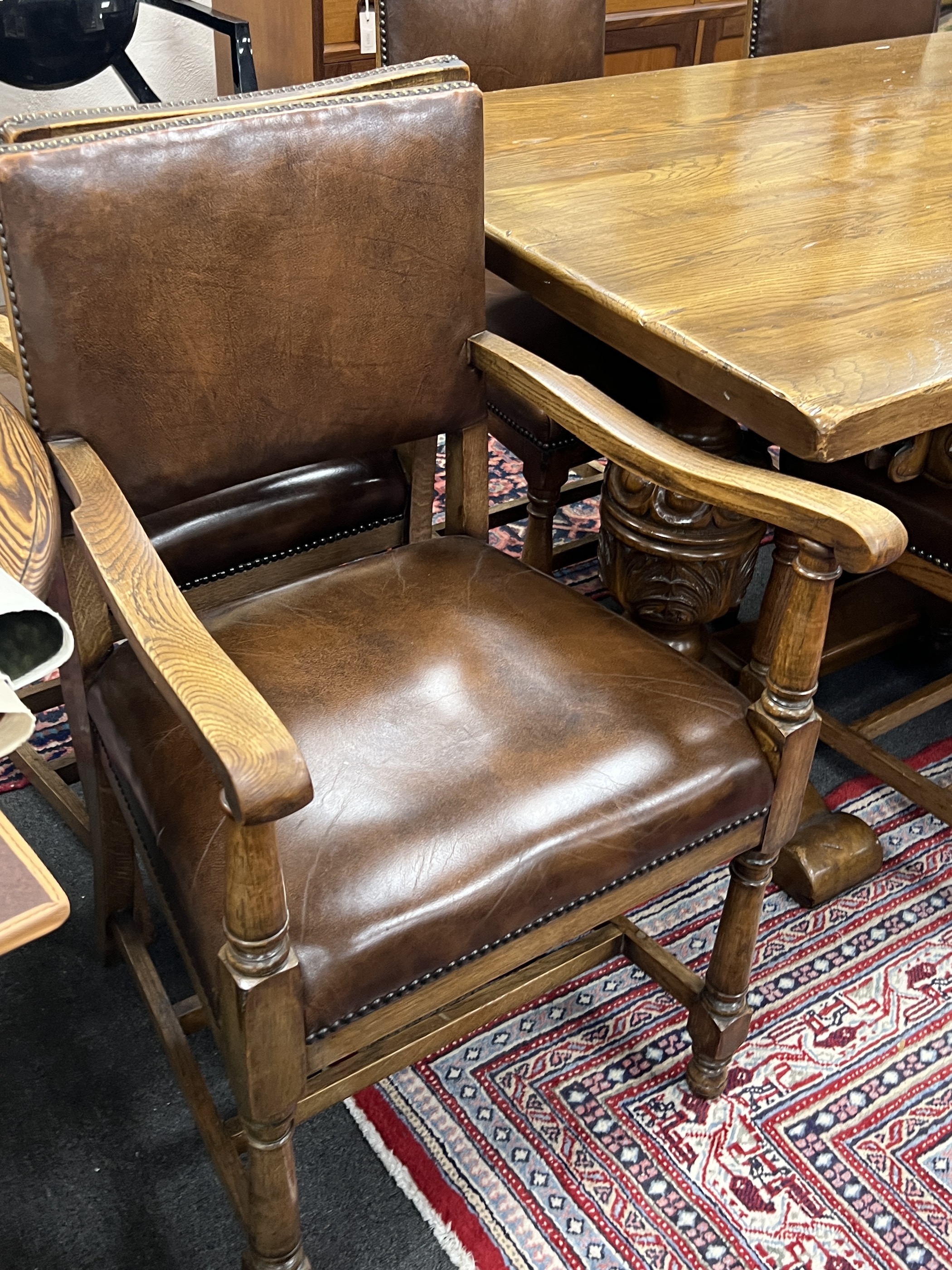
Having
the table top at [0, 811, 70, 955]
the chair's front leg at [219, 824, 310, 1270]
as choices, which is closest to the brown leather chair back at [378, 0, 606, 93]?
the chair's front leg at [219, 824, 310, 1270]

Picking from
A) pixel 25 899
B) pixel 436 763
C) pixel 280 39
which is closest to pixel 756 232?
pixel 436 763

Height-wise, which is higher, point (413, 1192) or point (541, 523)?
point (541, 523)

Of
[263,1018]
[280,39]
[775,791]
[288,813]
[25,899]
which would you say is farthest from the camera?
[280,39]

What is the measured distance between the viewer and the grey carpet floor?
3.83ft

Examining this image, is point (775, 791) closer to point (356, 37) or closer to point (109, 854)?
point (109, 854)

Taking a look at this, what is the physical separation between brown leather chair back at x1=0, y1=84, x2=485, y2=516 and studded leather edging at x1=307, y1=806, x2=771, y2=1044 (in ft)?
1.65

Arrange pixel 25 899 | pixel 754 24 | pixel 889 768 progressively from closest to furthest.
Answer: pixel 25 899 < pixel 889 768 < pixel 754 24

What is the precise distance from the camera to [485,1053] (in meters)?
1.37

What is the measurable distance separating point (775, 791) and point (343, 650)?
420 mm

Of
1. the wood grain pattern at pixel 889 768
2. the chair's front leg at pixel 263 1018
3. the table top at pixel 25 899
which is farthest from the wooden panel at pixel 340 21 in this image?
the table top at pixel 25 899

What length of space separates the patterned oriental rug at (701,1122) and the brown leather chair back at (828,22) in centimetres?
164

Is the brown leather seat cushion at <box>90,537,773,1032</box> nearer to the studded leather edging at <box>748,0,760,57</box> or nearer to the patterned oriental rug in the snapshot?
the patterned oriental rug

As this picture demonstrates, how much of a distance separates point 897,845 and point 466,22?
1.42 metres

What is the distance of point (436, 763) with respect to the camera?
98 centimetres
